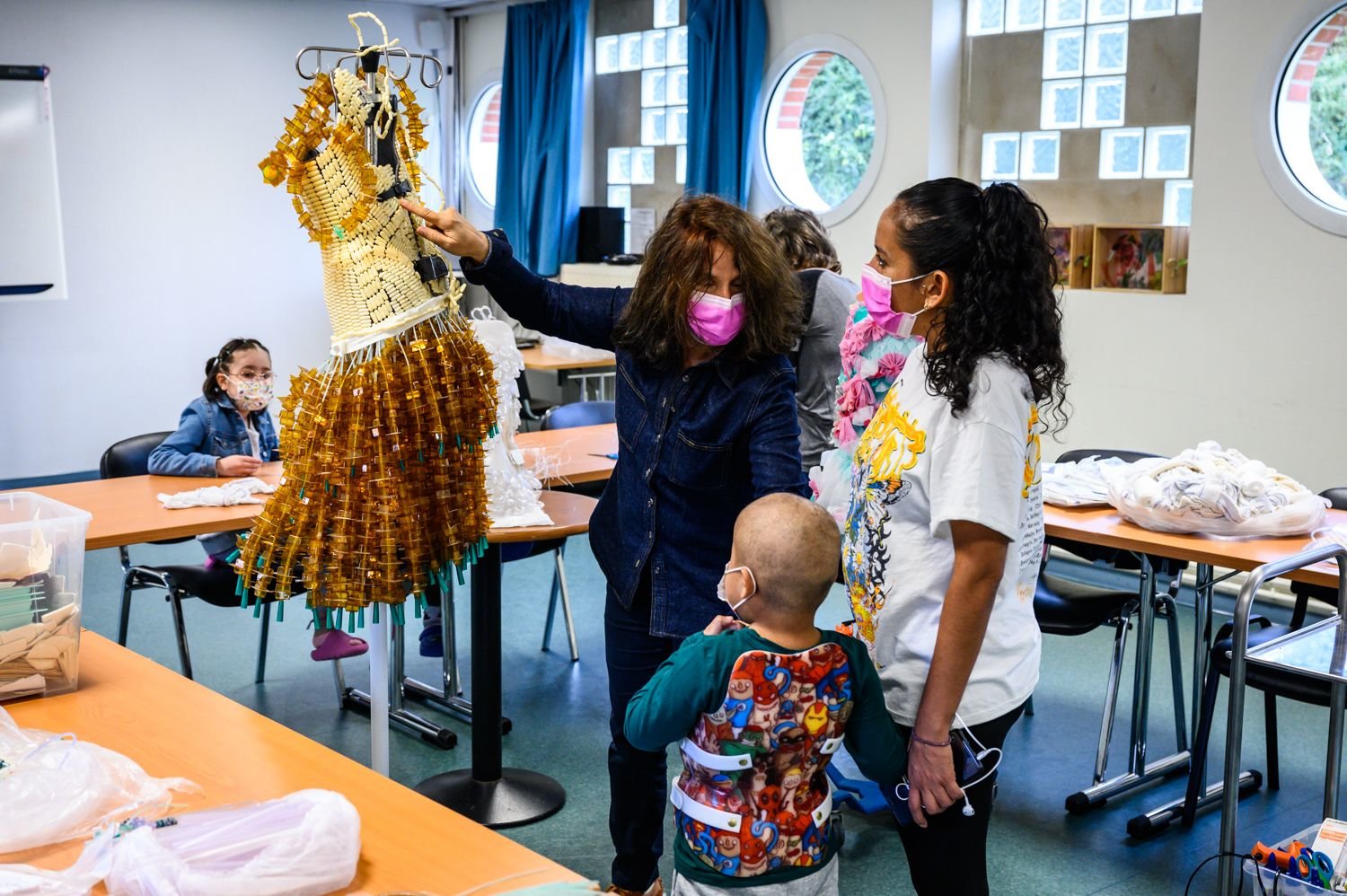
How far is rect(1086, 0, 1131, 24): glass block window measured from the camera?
214 inches

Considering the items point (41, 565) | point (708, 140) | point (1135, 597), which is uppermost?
point (708, 140)

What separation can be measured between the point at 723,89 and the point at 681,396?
5.15 meters

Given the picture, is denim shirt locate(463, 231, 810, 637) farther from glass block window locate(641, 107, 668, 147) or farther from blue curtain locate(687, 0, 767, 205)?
glass block window locate(641, 107, 668, 147)

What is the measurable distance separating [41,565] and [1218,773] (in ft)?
9.96

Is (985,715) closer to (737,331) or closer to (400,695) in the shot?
(737,331)

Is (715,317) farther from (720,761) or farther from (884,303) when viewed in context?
(720,761)

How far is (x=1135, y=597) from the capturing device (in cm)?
352

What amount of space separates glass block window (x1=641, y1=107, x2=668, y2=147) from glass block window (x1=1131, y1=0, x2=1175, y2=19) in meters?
3.13

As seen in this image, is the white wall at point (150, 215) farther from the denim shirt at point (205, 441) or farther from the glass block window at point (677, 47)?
the denim shirt at point (205, 441)

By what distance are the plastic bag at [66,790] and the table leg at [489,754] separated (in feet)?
5.01

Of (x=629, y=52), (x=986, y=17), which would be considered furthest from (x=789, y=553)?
(x=629, y=52)

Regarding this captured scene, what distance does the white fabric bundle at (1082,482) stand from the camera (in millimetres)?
3432

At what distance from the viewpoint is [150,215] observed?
7.66 m

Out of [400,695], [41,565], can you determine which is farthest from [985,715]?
[400,695]
